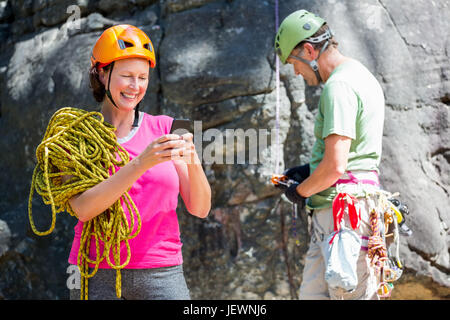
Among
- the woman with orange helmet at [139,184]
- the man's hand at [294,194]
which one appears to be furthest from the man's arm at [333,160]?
the woman with orange helmet at [139,184]

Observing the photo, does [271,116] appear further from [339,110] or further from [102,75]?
[102,75]

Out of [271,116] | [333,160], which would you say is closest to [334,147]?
[333,160]

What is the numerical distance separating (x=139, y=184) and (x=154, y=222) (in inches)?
6.8

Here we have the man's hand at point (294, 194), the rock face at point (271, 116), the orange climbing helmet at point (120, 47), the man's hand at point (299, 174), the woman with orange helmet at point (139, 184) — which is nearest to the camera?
the woman with orange helmet at point (139, 184)

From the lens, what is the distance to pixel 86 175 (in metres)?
2.23

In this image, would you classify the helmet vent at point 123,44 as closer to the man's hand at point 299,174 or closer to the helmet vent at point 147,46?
the helmet vent at point 147,46

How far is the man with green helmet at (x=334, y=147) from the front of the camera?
279cm

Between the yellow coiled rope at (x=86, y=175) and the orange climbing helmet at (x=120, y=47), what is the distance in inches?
10.8

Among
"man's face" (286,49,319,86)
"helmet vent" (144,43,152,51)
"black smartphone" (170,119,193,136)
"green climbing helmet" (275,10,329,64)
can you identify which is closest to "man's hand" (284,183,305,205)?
"man's face" (286,49,319,86)

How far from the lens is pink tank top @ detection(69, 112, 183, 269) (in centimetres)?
223

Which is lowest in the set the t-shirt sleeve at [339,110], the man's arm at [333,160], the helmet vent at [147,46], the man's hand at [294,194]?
the man's hand at [294,194]

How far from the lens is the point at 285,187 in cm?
321

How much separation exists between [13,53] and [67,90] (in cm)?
112

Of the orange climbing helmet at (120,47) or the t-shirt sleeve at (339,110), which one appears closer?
the orange climbing helmet at (120,47)
